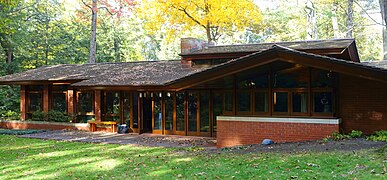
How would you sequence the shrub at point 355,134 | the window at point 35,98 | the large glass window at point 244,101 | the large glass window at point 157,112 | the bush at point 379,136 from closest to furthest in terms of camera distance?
the bush at point 379,136 → the shrub at point 355,134 → the large glass window at point 244,101 → the large glass window at point 157,112 → the window at point 35,98

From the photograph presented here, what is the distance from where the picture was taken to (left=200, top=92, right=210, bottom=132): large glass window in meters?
14.9

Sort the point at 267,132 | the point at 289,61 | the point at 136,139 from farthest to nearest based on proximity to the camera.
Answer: the point at 136,139 → the point at 267,132 → the point at 289,61

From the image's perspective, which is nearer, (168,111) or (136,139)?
(136,139)

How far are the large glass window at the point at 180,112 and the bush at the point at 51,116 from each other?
629 centimetres

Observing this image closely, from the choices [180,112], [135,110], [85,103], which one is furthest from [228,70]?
[85,103]

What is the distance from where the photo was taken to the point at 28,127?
19.2 meters

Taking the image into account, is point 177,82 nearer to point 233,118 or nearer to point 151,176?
point 233,118

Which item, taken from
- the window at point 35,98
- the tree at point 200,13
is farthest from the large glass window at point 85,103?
the tree at point 200,13

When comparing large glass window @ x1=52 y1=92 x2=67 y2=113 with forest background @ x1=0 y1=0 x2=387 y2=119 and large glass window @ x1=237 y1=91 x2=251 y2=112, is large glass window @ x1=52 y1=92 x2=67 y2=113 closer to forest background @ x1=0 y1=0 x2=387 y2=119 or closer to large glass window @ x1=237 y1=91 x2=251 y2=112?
forest background @ x1=0 y1=0 x2=387 y2=119

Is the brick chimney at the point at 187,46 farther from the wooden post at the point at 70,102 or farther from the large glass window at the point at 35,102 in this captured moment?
the large glass window at the point at 35,102

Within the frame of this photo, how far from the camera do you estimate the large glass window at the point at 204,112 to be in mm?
14945

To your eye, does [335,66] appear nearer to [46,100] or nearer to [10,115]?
[46,100]

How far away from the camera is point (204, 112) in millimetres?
15039

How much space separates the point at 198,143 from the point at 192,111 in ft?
8.36
